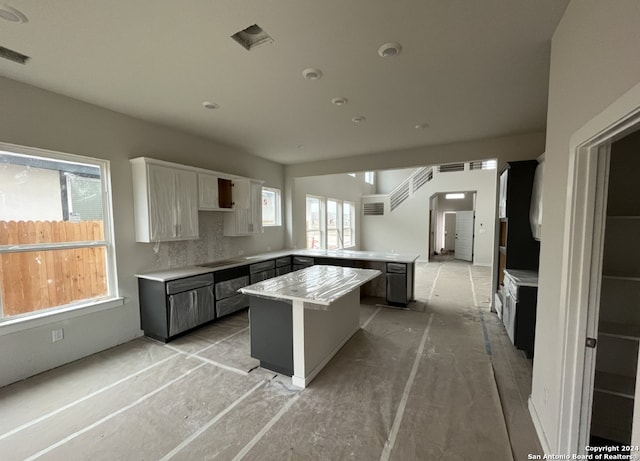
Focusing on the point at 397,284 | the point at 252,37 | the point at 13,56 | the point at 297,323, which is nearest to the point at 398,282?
the point at 397,284

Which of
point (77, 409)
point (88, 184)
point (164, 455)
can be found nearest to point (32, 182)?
point (88, 184)

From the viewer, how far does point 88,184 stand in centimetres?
299

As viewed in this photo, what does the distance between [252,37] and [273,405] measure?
9.50ft

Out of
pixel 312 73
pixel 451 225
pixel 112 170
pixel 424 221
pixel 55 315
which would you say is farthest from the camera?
pixel 451 225

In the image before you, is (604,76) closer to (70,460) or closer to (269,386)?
(269,386)

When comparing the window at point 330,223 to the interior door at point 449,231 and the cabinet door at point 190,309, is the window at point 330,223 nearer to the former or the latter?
the cabinet door at point 190,309

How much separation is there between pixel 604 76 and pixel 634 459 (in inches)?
61.7

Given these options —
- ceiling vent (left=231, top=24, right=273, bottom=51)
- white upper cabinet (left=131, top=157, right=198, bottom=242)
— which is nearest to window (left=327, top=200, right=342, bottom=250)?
white upper cabinet (left=131, top=157, right=198, bottom=242)

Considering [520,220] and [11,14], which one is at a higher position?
[11,14]

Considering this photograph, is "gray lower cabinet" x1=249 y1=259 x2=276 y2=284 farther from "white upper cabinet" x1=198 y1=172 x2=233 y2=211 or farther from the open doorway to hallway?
the open doorway to hallway

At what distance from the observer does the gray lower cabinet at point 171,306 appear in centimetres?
318

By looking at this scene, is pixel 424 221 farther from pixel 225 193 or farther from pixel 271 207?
pixel 225 193

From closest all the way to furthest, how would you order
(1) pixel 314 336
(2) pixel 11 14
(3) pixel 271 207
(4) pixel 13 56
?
(2) pixel 11 14 < (4) pixel 13 56 < (1) pixel 314 336 < (3) pixel 271 207

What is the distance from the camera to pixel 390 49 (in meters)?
1.95
